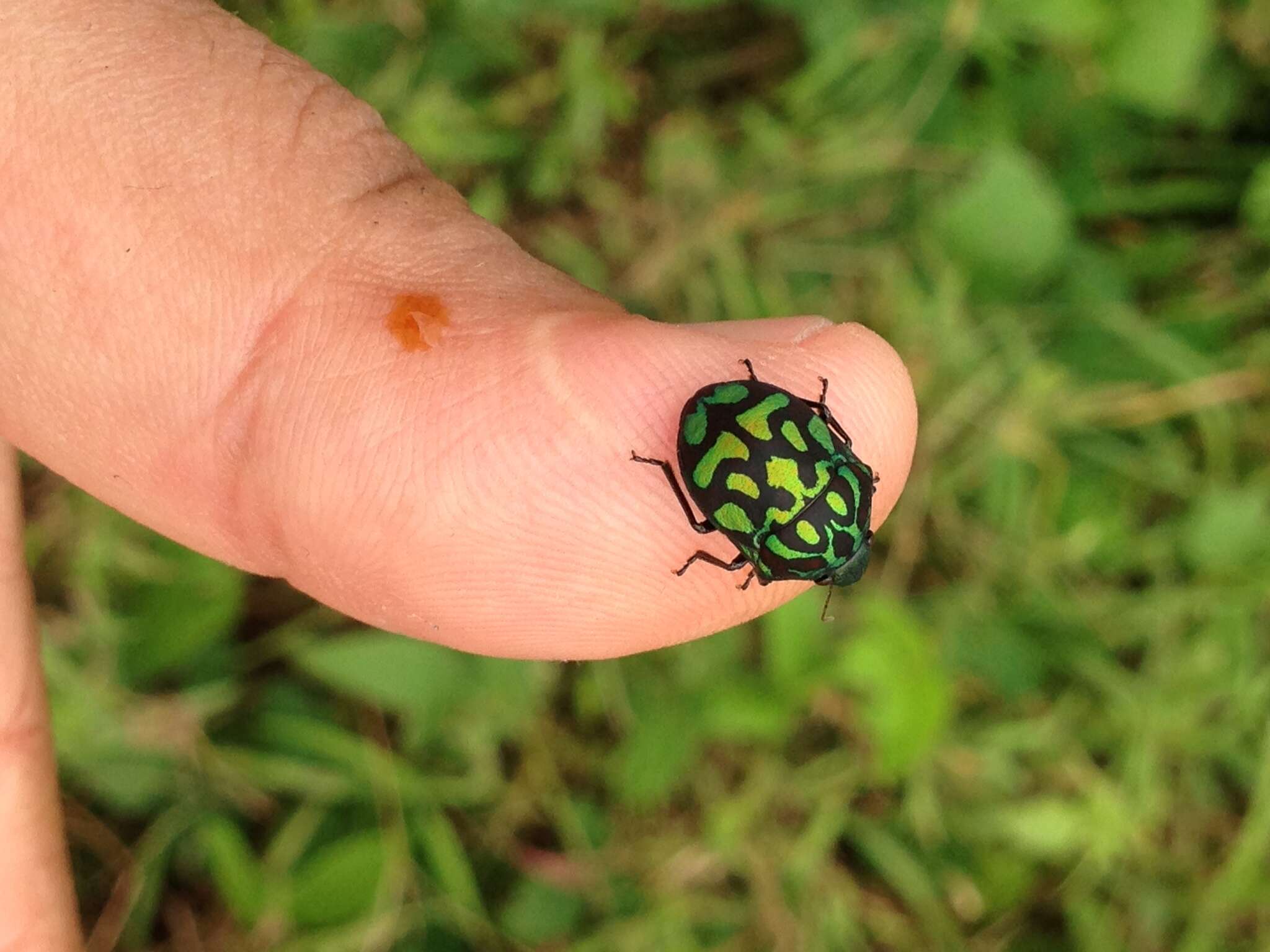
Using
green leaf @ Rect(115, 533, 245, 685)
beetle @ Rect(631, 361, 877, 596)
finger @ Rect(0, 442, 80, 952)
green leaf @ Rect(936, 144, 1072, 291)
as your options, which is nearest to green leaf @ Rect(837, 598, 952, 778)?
beetle @ Rect(631, 361, 877, 596)

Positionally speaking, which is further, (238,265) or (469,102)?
(469,102)

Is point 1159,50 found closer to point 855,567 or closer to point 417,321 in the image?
point 855,567

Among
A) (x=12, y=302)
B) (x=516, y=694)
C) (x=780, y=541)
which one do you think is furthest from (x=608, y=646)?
(x=12, y=302)

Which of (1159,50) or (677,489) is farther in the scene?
(1159,50)

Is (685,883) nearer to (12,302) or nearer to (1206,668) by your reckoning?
(1206,668)

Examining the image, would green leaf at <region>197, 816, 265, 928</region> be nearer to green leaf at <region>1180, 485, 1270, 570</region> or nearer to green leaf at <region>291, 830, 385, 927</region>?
green leaf at <region>291, 830, 385, 927</region>

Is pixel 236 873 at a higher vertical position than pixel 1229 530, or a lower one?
lower

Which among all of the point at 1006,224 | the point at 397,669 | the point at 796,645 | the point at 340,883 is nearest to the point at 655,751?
the point at 796,645
